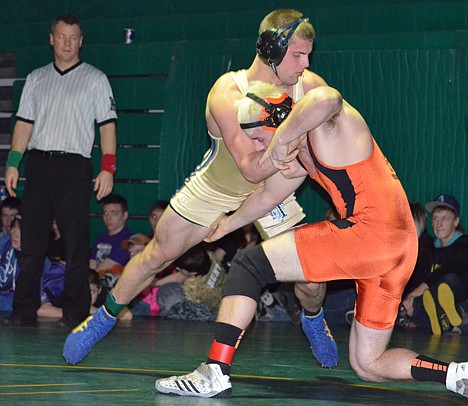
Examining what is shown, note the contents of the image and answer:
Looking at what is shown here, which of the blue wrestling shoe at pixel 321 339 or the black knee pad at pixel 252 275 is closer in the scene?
the black knee pad at pixel 252 275

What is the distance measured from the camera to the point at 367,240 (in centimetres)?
409

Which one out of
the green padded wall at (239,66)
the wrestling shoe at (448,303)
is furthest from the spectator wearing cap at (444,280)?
the green padded wall at (239,66)

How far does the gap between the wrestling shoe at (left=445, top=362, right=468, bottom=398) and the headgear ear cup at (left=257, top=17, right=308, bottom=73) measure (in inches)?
59.9

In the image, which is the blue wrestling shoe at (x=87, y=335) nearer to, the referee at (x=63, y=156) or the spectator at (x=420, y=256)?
the referee at (x=63, y=156)

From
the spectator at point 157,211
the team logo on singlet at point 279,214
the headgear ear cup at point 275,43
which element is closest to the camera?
the headgear ear cup at point 275,43

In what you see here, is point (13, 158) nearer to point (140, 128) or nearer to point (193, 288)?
point (193, 288)

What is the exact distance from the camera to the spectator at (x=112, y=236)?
945 centimetres

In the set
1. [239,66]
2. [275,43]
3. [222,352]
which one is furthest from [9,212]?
[222,352]

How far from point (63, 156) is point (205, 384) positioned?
11.4 feet

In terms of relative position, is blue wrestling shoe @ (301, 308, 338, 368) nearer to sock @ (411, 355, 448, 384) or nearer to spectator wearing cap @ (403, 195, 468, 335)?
sock @ (411, 355, 448, 384)

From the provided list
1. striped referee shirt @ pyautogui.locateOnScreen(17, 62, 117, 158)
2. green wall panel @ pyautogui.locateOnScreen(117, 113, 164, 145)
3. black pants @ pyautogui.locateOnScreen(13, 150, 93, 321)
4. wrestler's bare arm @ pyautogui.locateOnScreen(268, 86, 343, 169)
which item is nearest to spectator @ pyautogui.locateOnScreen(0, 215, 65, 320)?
black pants @ pyautogui.locateOnScreen(13, 150, 93, 321)

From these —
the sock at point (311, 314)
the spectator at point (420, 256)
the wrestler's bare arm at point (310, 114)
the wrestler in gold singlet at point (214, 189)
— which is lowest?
the sock at point (311, 314)

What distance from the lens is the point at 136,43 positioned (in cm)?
1048

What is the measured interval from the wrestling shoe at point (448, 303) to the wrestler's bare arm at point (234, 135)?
11.9 feet
